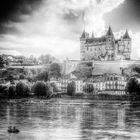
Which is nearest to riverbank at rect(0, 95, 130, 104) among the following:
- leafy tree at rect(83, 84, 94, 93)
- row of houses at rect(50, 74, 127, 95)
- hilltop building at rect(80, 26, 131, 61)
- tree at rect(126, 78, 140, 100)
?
tree at rect(126, 78, 140, 100)

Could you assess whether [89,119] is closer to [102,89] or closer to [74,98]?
[74,98]

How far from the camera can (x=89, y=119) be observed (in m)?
13.9

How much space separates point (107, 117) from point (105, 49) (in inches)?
808

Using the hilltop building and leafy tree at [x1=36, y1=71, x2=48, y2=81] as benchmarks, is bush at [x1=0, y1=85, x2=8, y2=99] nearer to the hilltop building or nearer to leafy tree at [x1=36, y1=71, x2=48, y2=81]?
leafy tree at [x1=36, y1=71, x2=48, y2=81]

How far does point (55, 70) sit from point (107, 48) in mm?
5852

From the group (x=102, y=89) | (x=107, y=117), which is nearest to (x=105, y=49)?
(x=102, y=89)

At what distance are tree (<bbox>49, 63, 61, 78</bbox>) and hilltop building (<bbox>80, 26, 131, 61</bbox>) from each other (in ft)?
13.5

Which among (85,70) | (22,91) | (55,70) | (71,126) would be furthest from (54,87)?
(71,126)

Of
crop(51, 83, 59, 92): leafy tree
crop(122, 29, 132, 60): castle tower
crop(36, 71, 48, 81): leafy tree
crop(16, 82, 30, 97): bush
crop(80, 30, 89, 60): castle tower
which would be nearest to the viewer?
crop(16, 82, 30, 97): bush

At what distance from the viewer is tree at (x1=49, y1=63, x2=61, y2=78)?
98.7 ft

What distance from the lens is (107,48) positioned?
1351 inches

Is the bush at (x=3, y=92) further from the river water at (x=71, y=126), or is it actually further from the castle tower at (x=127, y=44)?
the castle tower at (x=127, y=44)

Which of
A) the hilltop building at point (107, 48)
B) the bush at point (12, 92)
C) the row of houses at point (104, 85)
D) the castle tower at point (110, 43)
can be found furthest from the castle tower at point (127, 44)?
the bush at point (12, 92)

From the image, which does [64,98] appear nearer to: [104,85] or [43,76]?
[104,85]
